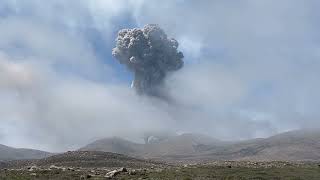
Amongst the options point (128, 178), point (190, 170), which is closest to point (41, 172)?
point (128, 178)

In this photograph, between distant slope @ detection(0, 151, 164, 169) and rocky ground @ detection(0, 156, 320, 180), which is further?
distant slope @ detection(0, 151, 164, 169)

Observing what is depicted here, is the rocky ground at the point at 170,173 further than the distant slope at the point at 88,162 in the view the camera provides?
No

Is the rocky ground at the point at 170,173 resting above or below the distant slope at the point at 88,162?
below

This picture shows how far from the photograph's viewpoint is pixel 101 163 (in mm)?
80438

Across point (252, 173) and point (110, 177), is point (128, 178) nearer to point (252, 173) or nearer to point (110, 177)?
point (110, 177)

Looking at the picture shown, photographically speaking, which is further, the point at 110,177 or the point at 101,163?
the point at 101,163

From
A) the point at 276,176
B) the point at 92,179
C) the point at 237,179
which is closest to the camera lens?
the point at 92,179

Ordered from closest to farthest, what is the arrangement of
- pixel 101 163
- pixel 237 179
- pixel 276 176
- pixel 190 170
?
pixel 237 179 < pixel 276 176 < pixel 190 170 < pixel 101 163

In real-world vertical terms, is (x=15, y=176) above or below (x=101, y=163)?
below

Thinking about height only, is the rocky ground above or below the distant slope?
below

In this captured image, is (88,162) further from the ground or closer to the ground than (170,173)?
further from the ground

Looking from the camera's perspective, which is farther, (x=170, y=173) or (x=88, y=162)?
(x=88, y=162)

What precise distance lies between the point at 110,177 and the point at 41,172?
24.3 ft

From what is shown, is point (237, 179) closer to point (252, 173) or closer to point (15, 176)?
point (252, 173)
